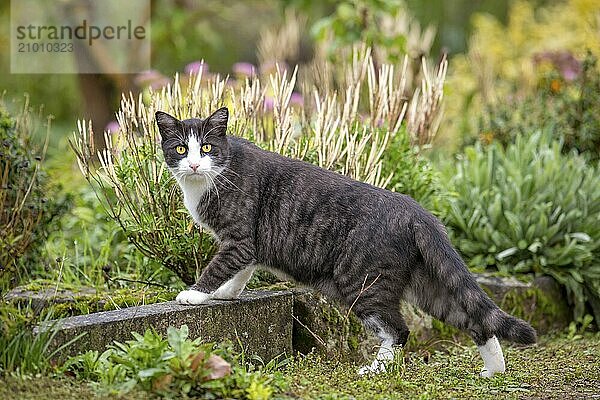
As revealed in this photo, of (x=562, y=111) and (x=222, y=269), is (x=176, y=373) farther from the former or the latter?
(x=562, y=111)

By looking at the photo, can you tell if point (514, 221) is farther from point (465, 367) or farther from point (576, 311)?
point (465, 367)

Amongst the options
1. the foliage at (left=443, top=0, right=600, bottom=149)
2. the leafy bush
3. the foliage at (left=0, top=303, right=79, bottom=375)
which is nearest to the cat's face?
the foliage at (left=0, top=303, right=79, bottom=375)

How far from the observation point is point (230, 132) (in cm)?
536

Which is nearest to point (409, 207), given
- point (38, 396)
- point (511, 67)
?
point (38, 396)

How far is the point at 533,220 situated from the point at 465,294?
7.68 ft

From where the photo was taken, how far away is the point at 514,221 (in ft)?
21.1

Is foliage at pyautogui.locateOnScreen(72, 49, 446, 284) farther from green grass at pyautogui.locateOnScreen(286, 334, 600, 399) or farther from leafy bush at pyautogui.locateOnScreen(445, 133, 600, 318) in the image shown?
green grass at pyautogui.locateOnScreen(286, 334, 600, 399)

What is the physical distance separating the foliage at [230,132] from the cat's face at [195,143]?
55cm

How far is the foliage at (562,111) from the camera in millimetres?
8102

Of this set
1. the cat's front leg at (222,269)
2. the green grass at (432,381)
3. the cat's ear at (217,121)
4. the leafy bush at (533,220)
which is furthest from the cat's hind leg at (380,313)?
the leafy bush at (533,220)

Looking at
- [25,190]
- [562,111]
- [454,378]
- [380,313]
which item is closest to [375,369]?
[380,313]

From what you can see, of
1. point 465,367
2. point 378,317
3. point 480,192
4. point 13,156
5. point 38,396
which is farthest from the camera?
point 480,192

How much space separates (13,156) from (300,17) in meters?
7.23

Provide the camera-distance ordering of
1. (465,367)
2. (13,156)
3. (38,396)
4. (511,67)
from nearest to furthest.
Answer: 1. (38,396)
2. (465,367)
3. (13,156)
4. (511,67)
